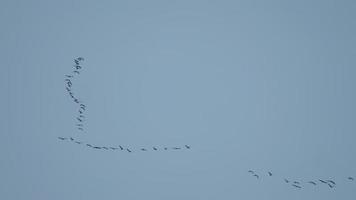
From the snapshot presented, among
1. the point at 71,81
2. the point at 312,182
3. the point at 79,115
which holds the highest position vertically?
the point at 71,81

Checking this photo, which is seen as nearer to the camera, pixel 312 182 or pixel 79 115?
pixel 312 182

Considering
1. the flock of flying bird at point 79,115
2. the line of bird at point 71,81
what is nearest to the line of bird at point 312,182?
the flock of flying bird at point 79,115

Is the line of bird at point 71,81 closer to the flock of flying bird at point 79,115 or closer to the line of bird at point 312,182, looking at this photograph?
the flock of flying bird at point 79,115

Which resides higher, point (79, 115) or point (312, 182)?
point (79, 115)

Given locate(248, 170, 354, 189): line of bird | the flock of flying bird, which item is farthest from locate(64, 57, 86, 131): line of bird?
locate(248, 170, 354, 189): line of bird

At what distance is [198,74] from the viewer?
2055 mm

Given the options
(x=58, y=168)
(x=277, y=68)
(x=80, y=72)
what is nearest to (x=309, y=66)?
(x=277, y=68)

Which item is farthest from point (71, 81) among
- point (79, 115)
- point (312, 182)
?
point (312, 182)

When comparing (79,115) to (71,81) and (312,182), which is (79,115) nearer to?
(71,81)

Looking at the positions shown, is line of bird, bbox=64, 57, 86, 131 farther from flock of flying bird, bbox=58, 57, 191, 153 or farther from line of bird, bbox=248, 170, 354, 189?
line of bird, bbox=248, 170, 354, 189

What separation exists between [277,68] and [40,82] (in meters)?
1.40

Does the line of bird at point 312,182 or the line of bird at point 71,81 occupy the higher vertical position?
Result: the line of bird at point 71,81

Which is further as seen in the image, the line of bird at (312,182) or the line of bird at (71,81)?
the line of bird at (71,81)

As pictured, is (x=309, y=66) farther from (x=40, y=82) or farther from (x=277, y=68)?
(x=40, y=82)
